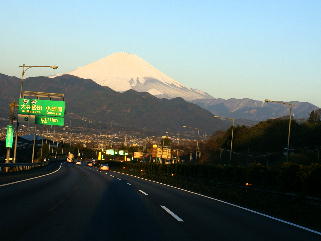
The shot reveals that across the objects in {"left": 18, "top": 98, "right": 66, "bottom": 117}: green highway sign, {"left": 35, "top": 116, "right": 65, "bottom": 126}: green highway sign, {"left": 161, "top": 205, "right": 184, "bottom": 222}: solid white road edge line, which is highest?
{"left": 18, "top": 98, "right": 66, "bottom": 117}: green highway sign

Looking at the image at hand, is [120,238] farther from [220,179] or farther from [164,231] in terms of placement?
[220,179]

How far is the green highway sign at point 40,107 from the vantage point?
5746cm

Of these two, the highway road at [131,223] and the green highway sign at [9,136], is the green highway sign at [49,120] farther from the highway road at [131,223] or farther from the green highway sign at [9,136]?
the highway road at [131,223]

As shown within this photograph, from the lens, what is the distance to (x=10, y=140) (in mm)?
53375

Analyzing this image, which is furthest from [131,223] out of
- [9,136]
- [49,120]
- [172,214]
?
[49,120]

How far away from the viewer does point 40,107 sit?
57656 mm

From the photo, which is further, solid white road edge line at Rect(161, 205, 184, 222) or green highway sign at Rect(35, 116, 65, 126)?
green highway sign at Rect(35, 116, 65, 126)

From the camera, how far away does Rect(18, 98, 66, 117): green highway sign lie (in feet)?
189

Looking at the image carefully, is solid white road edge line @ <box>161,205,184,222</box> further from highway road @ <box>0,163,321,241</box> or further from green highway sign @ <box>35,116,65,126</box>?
green highway sign @ <box>35,116,65,126</box>

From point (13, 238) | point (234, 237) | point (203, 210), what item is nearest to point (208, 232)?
point (234, 237)

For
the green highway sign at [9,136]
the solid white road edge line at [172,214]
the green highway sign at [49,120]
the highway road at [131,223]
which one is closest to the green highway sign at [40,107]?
the green highway sign at [49,120]

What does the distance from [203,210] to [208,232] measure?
237 inches

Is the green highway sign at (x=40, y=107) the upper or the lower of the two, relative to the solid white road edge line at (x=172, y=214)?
upper

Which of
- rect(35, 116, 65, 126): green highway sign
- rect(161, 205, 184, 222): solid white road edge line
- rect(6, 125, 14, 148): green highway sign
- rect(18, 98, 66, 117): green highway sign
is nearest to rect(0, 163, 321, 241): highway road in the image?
rect(161, 205, 184, 222): solid white road edge line
